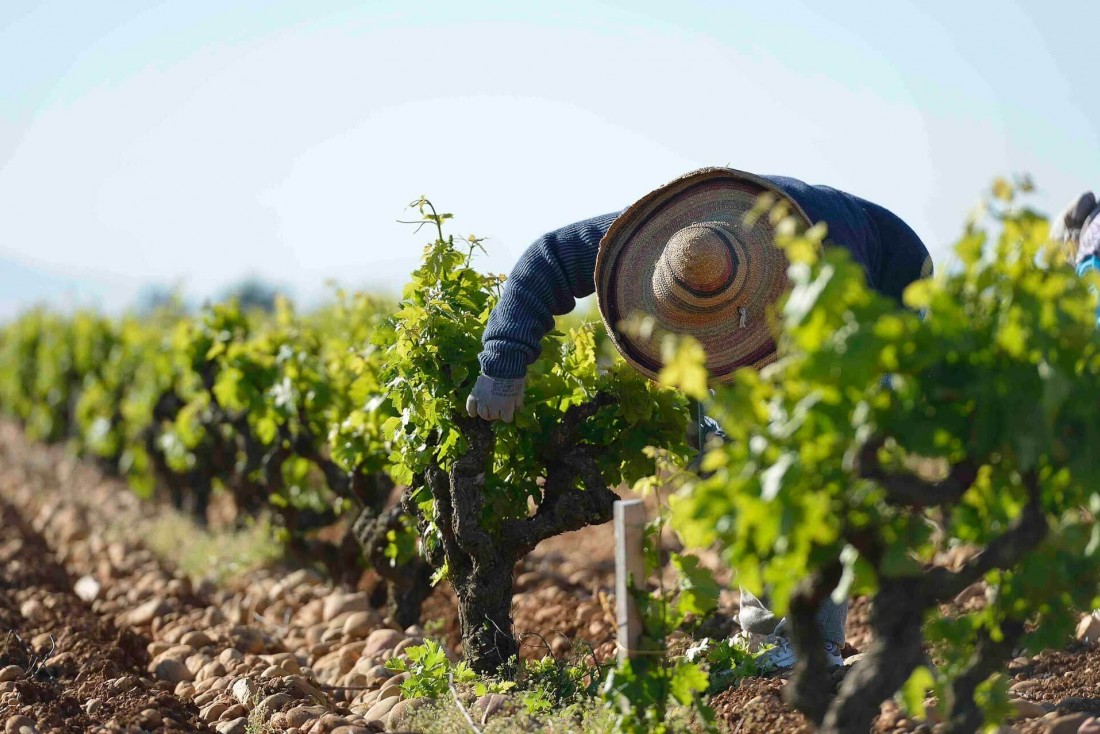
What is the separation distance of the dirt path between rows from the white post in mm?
1769

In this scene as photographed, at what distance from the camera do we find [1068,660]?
13.7 ft

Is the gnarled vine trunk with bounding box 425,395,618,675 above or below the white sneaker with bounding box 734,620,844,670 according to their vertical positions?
above

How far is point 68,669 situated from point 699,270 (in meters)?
3.22

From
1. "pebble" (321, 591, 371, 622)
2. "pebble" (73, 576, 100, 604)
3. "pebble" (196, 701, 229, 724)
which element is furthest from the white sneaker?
"pebble" (73, 576, 100, 604)

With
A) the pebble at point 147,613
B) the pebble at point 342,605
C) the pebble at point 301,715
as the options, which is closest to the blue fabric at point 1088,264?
the pebble at point 301,715

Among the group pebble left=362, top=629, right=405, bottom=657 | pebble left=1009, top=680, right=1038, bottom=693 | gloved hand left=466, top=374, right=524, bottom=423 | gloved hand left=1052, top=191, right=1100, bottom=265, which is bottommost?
pebble left=362, top=629, right=405, bottom=657

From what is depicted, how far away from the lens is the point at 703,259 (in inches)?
142

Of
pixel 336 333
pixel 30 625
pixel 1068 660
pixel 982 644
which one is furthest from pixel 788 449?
pixel 336 333

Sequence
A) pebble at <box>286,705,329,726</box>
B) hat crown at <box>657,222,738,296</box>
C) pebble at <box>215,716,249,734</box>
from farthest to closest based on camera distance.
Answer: pebble at <box>215,716,249,734</box> → pebble at <box>286,705,329,726</box> → hat crown at <box>657,222,738,296</box>

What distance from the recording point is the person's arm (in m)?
3.87

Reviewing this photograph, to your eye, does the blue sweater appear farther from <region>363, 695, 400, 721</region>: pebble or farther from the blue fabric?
<region>363, 695, 400, 721</region>: pebble

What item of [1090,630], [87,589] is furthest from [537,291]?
[87,589]

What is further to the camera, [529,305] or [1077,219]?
[1077,219]

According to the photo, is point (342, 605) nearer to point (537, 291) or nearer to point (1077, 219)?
point (537, 291)
